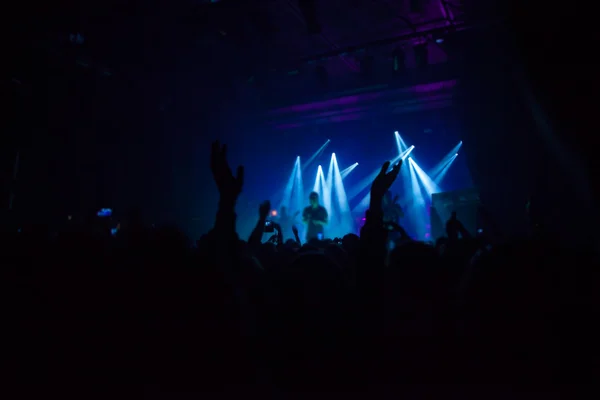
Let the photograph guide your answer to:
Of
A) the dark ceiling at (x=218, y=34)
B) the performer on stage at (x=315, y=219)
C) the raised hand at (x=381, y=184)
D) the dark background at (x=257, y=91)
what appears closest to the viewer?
the raised hand at (x=381, y=184)

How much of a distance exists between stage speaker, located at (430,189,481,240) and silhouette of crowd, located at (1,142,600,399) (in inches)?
276

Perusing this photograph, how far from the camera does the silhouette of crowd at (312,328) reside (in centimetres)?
191

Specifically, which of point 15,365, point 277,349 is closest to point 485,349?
point 277,349

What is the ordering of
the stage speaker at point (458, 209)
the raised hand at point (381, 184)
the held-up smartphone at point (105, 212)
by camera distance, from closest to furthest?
the raised hand at point (381, 184)
the stage speaker at point (458, 209)
the held-up smartphone at point (105, 212)

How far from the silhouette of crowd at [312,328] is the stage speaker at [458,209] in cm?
700

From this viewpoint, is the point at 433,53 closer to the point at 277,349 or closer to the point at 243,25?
the point at 243,25

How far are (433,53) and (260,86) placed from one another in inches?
202

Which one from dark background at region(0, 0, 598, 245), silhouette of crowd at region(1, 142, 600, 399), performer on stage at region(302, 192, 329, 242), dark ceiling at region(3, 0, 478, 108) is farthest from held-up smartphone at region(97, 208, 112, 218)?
silhouette of crowd at region(1, 142, 600, 399)

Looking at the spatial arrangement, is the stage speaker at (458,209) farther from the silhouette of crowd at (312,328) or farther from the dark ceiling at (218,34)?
the silhouette of crowd at (312,328)

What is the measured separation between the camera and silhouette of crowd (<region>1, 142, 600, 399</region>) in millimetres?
1908

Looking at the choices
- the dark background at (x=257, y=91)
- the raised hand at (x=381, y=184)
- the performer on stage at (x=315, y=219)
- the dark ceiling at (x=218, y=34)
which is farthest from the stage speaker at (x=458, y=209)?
→ the raised hand at (x=381, y=184)

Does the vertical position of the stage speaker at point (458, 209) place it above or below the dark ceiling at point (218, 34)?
below

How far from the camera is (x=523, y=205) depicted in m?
7.50

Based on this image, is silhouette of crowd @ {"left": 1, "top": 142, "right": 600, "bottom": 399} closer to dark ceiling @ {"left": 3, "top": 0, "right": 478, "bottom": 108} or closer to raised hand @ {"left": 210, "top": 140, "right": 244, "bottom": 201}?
raised hand @ {"left": 210, "top": 140, "right": 244, "bottom": 201}
